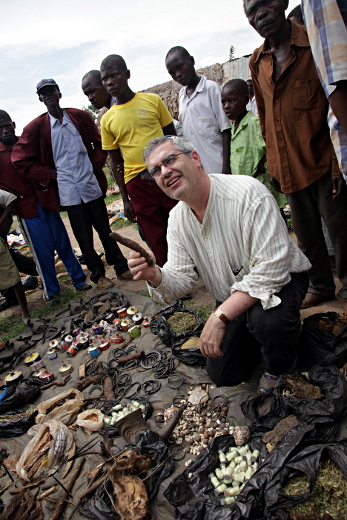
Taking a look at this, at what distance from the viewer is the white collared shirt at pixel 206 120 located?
12.8 ft

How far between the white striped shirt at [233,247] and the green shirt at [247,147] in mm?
1722

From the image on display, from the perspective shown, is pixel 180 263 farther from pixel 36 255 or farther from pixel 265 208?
pixel 36 255

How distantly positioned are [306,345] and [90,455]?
173 cm

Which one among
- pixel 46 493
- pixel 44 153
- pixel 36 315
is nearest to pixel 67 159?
pixel 44 153

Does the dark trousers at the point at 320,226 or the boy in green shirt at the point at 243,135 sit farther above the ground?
the boy in green shirt at the point at 243,135

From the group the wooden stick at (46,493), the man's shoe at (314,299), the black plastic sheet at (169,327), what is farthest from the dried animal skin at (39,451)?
the man's shoe at (314,299)

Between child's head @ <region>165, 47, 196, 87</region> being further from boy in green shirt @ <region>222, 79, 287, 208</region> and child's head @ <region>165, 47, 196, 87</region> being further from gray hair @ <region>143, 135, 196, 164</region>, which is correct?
gray hair @ <region>143, 135, 196, 164</region>

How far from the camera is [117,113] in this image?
389cm

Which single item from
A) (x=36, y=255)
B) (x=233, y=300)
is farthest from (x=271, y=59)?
(x=36, y=255)

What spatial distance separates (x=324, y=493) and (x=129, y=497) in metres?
1.00

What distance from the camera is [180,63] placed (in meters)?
3.86

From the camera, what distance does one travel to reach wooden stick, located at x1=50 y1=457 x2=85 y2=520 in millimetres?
2009

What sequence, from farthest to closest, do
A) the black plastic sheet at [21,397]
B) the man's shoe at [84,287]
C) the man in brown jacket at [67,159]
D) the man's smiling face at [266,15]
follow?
the man's shoe at [84,287] < the man in brown jacket at [67,159] < the black plastic sheet at [21,397] < the man's smiling face at [266,15]

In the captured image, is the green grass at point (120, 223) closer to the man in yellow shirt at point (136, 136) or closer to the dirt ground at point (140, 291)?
the dirt ground at point (140, 291)
